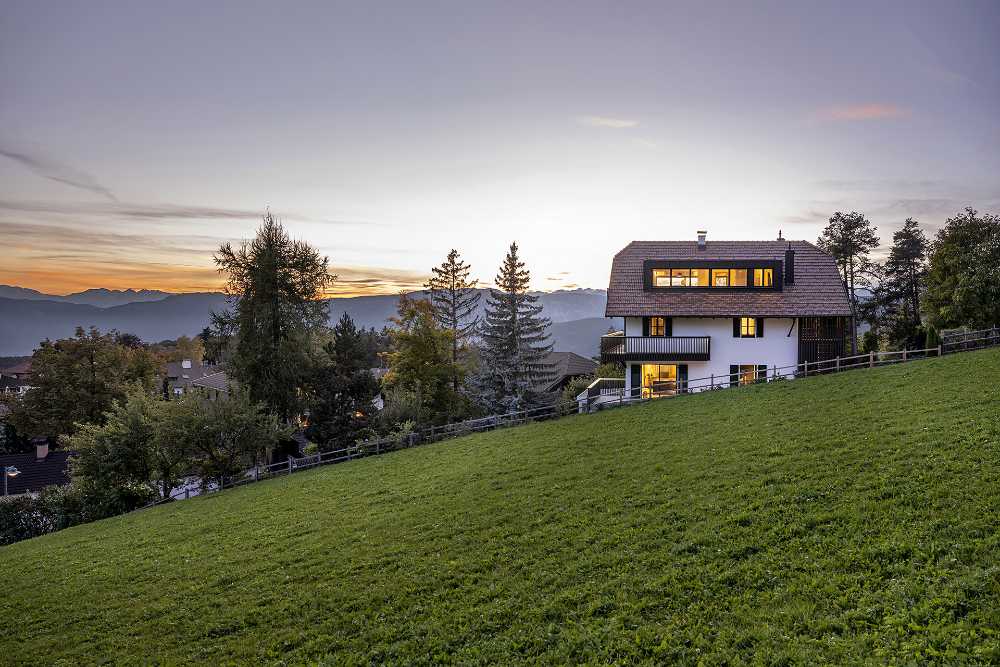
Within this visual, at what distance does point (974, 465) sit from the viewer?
10961mm

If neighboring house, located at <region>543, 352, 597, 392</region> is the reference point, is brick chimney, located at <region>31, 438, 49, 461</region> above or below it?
below

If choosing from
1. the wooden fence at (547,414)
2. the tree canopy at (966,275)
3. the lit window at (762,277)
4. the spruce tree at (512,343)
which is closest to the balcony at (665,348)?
the wooden fence at (547,414)

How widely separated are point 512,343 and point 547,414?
7252 millimetres

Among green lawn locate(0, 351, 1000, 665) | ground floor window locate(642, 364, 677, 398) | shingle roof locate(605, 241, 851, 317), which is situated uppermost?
shingle roof locate(605, 241, 851, 317)

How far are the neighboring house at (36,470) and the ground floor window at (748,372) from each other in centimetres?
5020

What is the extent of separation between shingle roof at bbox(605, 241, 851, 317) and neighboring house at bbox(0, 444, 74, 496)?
4557cm

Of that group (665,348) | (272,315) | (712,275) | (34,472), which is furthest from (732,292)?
(34,472)

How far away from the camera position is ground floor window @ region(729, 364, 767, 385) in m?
30.2

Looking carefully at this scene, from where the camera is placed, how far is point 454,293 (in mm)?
42438

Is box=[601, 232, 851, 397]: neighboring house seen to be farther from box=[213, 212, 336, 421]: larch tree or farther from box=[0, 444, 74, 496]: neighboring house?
box=[0, 444, 74, 496]: neighboring house

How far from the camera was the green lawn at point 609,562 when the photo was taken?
7578 millimetres

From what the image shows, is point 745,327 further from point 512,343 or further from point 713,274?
point 512,343

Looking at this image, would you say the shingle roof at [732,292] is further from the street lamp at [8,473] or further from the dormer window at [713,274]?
the street lamp at [8,473]

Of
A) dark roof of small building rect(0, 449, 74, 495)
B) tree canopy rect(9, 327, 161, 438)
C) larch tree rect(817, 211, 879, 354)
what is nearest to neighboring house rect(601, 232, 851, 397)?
larch tree rect(817, 211, 879, 354)
